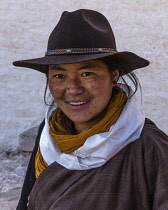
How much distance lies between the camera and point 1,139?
5.08m

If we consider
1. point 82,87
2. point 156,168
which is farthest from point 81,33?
point 156,168

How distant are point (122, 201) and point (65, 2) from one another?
3.64 meters

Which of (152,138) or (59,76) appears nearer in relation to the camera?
(152,138)

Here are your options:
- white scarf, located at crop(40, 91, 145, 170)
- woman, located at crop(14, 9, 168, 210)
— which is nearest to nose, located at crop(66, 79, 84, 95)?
woman, located at crop(14, 9, 168, 210)

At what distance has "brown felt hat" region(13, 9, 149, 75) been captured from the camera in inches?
66.3

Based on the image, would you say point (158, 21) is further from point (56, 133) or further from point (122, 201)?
point (122, 201)

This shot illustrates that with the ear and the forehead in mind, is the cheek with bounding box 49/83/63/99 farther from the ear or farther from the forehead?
→ the ear

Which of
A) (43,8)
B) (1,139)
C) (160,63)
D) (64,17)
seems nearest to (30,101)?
(1,139)

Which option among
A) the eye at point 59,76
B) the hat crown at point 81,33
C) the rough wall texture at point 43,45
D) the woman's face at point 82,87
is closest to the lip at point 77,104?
the woman's face at point 82,87

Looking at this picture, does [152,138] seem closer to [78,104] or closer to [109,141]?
[109,141]

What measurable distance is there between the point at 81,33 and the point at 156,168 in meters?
0.72

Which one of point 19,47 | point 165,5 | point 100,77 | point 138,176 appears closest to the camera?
point 138,176

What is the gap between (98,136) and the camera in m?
1.71

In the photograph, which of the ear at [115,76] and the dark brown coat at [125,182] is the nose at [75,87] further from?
the dark brown coat at [125,182]
